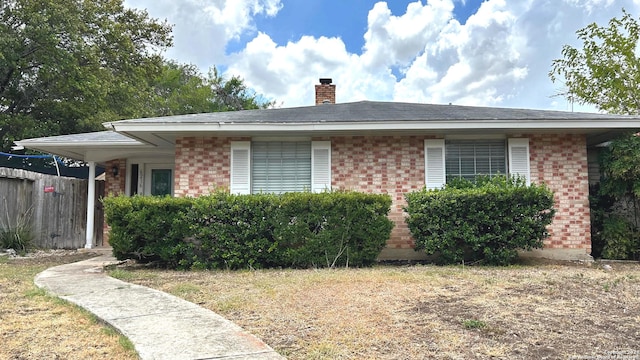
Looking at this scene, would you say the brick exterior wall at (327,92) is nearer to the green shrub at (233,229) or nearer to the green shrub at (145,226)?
the green shrub at (233,229)

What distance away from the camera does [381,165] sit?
8.66 meters

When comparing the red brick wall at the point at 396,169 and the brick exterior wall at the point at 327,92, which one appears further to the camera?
the brick exterior wall at the point at 327,92

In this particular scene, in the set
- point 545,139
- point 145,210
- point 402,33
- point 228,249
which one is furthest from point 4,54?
point 545,139

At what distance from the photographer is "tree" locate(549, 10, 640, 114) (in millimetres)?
16031

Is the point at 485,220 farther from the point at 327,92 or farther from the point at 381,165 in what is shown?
the point at 327,92

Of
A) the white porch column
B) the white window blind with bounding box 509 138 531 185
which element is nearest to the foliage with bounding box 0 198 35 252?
the white porch column

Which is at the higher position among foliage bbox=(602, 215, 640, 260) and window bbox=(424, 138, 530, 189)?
window bbox=(424, 138, 530, 189)

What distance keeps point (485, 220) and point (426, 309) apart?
3529mm

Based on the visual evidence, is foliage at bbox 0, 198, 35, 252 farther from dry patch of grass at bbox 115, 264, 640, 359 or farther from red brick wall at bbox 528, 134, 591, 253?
red brick wall at bbox 528, 134, 591, 253

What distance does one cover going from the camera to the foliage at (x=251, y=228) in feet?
23.5

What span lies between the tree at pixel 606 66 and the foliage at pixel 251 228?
46.7 ft

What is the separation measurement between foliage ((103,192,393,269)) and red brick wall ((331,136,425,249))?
1322mm

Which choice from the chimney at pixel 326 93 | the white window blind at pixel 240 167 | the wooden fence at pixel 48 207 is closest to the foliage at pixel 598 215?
the white window blind at pixel 240 167

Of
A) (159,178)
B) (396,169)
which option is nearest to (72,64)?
(159,178)
